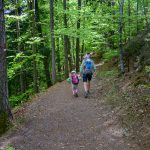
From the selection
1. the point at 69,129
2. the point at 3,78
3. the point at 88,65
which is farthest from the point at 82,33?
→ the point at 69,129

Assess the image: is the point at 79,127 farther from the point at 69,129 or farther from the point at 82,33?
the point at 82,33

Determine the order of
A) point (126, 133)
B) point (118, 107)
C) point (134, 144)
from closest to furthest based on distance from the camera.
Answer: point (134, 144) < point (126, 133) < point (118, 107)

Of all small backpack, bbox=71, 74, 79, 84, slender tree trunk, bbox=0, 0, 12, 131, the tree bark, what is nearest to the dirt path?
slender tree trunk, bbox=0, 0, 12, 131

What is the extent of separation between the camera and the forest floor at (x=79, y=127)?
366 inches

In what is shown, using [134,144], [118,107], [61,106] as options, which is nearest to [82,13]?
[61,106]

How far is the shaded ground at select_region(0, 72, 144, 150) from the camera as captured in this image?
30.8 feet

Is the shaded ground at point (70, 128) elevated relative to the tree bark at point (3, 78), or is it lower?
lower

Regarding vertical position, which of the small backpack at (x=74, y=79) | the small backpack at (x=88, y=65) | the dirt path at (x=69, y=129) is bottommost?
→ the dirt path at (x=69, y=129)

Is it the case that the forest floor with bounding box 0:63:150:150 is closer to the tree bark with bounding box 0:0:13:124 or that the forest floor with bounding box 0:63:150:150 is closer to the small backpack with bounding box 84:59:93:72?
the tree bark with bounding box 0:0:13:124

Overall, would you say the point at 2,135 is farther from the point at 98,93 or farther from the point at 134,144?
the point at 98,93

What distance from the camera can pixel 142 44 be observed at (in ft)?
62.3

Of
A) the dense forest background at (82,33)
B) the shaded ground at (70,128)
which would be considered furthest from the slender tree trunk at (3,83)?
the dense forest background at (82,33)

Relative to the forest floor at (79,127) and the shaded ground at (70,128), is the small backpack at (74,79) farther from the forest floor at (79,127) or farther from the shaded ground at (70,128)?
the shaded ground at (70,128)

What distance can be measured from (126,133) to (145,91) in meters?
3.62
